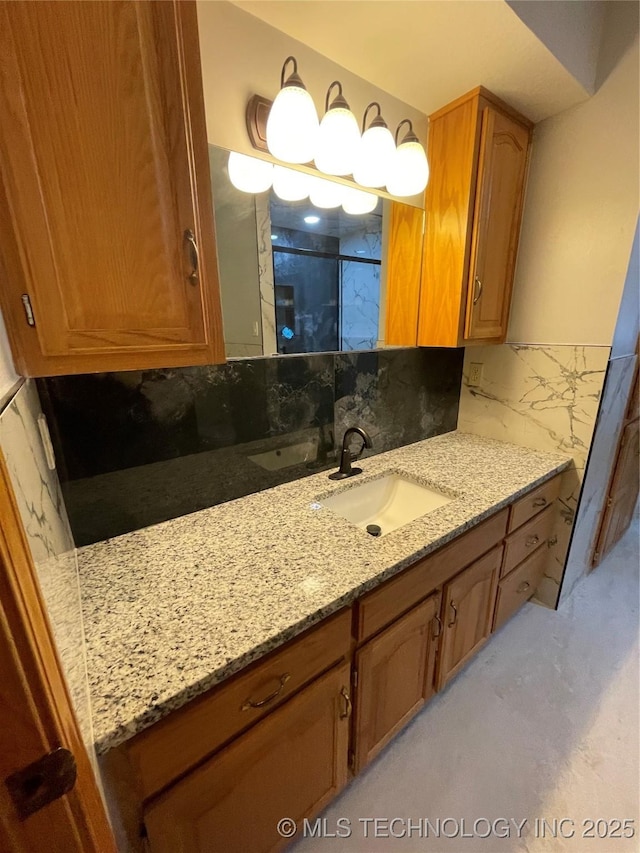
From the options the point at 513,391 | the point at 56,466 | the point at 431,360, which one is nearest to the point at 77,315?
the point at 56,466

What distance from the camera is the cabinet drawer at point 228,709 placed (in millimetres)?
638

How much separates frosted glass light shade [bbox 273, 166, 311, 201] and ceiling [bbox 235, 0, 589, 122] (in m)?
0.33

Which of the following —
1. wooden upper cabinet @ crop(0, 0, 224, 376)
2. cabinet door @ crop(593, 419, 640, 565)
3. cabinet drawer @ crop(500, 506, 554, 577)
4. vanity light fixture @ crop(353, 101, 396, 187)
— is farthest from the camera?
cabinet door @ crop(593, 419, 640, 565)

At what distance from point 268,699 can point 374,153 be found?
156 centimetres

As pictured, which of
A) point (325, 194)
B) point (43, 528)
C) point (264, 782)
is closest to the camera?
point (43, 528)

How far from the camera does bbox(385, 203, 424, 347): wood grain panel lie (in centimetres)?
151

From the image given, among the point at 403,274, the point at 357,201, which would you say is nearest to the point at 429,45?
the point at 357,201

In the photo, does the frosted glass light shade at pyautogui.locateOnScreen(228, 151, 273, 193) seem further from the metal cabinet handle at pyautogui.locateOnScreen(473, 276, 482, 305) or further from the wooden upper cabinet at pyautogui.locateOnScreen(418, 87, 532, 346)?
the metal cabinet handle at pyautogui.locateOnScreen(473, 276, 482, 305)

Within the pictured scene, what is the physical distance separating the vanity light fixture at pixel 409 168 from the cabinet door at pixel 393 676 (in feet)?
4.58

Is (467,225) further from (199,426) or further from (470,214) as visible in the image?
(199,426)

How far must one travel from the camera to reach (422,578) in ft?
3.53

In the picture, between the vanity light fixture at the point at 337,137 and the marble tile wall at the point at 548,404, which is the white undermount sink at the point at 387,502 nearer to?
the marble tile wall at the point at 548,404

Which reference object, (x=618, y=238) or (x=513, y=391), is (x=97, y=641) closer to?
(x=513, y=391)

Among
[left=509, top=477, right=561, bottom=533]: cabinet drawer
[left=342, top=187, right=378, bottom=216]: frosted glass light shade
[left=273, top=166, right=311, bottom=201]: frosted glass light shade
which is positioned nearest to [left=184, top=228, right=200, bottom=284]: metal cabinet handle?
[left=273, top=166, right=311, bottom=201]: frosted glass light shade
